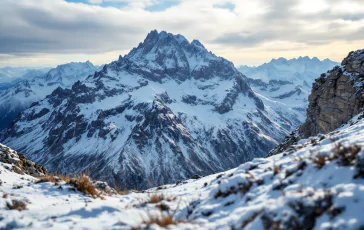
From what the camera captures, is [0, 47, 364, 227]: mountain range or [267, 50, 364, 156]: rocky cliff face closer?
[0, 47, 364, 227]: mountain range

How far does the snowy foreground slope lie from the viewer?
484 centimetres

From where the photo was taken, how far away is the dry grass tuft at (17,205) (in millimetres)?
7947

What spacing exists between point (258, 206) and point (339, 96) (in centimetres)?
4180

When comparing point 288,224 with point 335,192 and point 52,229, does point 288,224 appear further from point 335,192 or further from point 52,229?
point 52,229

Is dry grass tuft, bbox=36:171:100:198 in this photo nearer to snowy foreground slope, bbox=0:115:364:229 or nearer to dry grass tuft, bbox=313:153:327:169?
snowy foreground slope, bbox=0:115:364:229

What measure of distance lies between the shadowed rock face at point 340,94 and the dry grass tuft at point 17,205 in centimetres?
3589

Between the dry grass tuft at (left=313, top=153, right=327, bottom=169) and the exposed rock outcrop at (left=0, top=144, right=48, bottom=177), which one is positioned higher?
the dry grass tuft at (left=313, top=153, right=327, bottom=169)

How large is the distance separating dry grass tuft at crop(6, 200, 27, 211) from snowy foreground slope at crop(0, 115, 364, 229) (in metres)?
0.18

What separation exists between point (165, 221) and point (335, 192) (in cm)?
390

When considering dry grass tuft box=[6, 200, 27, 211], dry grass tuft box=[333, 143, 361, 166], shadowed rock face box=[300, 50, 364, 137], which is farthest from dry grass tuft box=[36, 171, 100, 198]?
shadowed rock face box=[300, 50, 364, 137]

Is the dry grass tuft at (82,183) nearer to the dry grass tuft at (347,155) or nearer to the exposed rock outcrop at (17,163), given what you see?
the exposed rock outcrop at (17,163)

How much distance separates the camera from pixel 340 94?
39656mm

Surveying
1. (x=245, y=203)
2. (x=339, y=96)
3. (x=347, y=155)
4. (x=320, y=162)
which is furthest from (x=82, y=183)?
(x=339, y=96)

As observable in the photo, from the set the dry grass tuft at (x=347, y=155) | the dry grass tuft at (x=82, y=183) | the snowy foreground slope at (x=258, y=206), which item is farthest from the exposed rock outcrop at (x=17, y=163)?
the dry grass tuft at (x=347, y=155)
